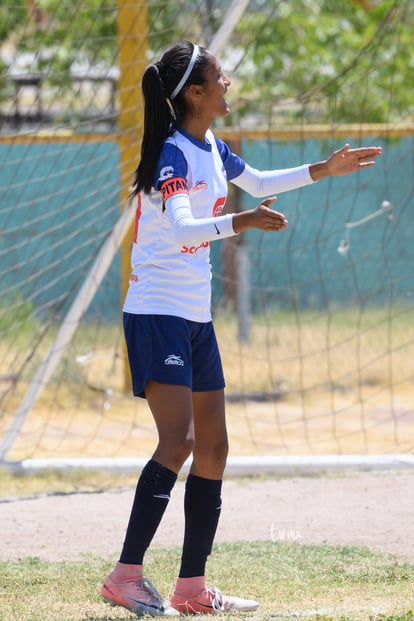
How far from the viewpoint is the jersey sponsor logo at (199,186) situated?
3.62m

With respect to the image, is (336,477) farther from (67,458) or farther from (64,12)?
(64,12)

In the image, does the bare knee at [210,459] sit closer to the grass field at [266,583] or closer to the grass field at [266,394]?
the grass field at [266,583]

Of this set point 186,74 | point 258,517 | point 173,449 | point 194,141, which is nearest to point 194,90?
point 186,74

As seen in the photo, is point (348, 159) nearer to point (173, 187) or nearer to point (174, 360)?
point (173, 187)

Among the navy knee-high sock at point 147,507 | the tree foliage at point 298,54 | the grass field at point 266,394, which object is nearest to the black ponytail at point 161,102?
the navy knee-high sock at point 147,507

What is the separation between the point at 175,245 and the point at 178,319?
24cm

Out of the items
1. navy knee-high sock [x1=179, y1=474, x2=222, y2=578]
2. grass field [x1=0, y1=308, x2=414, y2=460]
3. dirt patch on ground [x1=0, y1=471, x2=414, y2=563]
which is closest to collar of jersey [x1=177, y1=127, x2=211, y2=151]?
navy knee-high sock [x1=179, y1=474, x2=222, y2=578]

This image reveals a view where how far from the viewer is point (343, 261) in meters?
10.3

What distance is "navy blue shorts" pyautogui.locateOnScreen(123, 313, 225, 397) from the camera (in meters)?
3.60

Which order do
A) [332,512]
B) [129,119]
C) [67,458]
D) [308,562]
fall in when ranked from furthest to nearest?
[129,119]
[67,458]
[332,512]
[308,562]

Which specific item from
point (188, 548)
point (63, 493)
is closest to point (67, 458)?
point (63, 493)

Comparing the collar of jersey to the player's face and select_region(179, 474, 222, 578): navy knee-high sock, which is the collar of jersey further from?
select_region(179, 474, 222, 578): navy knee-high sock

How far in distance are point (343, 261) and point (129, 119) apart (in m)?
3.09

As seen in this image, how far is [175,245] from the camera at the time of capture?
3.63m
